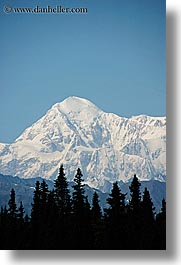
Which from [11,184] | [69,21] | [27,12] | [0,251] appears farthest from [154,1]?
[0,251]

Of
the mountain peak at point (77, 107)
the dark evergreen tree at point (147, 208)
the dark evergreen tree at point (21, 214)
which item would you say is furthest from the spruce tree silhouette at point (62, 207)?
the dark evergreen tree at point (147, 208)

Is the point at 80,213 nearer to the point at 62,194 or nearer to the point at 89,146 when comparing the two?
the point at 62,194

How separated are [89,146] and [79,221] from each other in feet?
1.87

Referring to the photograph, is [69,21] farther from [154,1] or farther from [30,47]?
[154,1]

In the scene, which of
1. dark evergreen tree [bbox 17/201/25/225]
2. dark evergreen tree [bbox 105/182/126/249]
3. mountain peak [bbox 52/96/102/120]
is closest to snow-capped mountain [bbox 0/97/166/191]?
mountain peak [bbox 52/96/102/120]

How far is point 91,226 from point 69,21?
156 cm

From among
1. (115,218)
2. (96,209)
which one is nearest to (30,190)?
(96,209)

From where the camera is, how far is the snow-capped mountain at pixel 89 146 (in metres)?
3.94

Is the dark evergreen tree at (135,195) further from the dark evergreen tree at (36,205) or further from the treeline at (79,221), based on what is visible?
the dark evergreen tree at (36,205)

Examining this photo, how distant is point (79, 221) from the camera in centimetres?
396

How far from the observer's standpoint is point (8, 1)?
404 cm

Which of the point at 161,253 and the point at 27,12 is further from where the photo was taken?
the point at 27,12

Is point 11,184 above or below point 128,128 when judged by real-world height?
below

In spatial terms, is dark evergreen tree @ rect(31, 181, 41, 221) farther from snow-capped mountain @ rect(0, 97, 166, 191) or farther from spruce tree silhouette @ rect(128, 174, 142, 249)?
spruce tree silhouette @ rect(128, 174, 142, 249)
